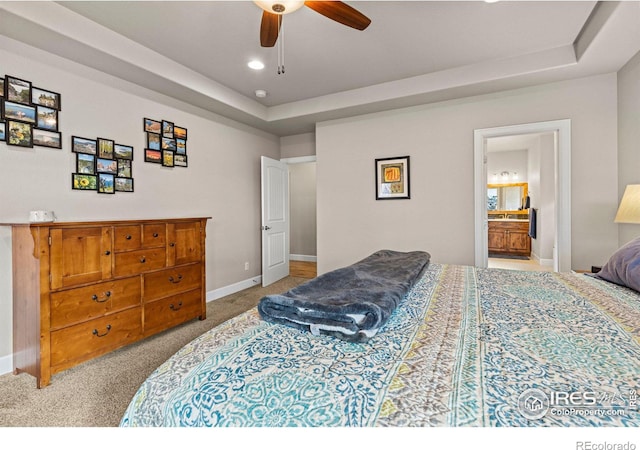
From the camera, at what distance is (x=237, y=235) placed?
4.34 metres

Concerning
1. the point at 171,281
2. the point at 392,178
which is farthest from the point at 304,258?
the point at 171,281

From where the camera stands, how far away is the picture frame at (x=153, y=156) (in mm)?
3138

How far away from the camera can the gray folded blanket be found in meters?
0.99

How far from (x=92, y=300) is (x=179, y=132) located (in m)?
2.05

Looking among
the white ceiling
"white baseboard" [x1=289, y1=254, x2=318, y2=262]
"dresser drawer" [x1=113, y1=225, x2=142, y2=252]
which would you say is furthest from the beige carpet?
"white baseboard" [x1=289, y1=254, x2=318, y2=262]

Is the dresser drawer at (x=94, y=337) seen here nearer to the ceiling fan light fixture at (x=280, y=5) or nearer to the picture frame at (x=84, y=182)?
the picture frame at (x=84, y=182)

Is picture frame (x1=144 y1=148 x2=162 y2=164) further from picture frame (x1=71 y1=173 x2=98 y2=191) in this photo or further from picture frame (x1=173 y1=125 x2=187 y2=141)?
picture frame (x1=71 y1=173 x2=98 y2=191)

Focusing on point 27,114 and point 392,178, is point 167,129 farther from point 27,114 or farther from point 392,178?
point 392,178

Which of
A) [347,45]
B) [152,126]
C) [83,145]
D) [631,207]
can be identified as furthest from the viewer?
[152,126]

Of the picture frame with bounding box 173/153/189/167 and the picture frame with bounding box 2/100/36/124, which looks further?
the picture frame with bounding box 173/153/189/167

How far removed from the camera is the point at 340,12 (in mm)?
1809

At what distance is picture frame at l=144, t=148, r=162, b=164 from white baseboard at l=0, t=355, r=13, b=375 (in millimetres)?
1954

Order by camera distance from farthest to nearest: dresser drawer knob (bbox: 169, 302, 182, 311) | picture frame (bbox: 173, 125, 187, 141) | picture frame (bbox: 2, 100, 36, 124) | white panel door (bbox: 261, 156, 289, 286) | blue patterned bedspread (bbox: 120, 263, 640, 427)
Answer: white panel door (bbox: 261, 156, 289, 286) → picture frame (bbox: 173, 125, 187, 141) → dresser drawer knob (bbox: 169, 302, 182, 311) → picture frame (bbox: 2, 100, 36, 124) → blue patterned bedspread (bbox: 120, 263, 640, 427)
